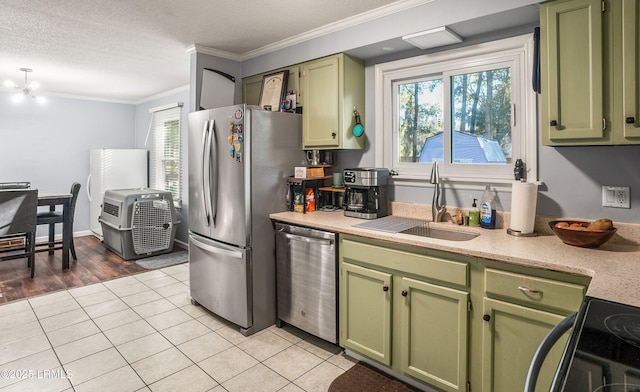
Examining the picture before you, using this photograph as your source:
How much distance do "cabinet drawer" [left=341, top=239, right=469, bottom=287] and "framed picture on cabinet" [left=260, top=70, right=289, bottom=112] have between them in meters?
1.55

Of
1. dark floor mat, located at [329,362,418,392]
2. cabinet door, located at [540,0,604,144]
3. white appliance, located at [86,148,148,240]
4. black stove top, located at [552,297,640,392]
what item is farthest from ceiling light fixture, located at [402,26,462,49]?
white appliance, located at [86,148,148,240]

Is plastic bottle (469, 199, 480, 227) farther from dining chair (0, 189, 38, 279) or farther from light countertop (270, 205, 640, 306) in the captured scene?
dining chair (0, 189, 38, 279)

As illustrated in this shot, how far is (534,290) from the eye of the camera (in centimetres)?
160

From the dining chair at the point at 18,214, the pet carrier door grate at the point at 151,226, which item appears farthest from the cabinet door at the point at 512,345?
the dining chair at the point at 18,214

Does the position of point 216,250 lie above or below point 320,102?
below

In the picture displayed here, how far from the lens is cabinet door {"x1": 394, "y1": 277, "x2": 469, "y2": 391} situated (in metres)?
1.86

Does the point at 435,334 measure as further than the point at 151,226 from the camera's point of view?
No

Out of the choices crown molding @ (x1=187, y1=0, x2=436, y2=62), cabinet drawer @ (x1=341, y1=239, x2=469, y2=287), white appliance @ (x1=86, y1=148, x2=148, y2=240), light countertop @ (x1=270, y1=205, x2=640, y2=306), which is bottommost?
cabinet drawer @ (x1=341, y1=239, x2=469, y2=287)

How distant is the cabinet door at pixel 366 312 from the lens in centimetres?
217

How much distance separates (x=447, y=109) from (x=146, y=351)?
2711mm

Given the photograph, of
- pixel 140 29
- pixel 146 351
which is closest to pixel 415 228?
pixel 146 351

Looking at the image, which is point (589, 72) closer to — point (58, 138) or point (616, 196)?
point (616, 196)

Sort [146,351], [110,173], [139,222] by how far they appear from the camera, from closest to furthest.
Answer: [146,351] < [139,222] < [110,173]

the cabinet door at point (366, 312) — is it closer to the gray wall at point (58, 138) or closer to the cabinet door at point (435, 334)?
the cabinet door at point (435, 334)
